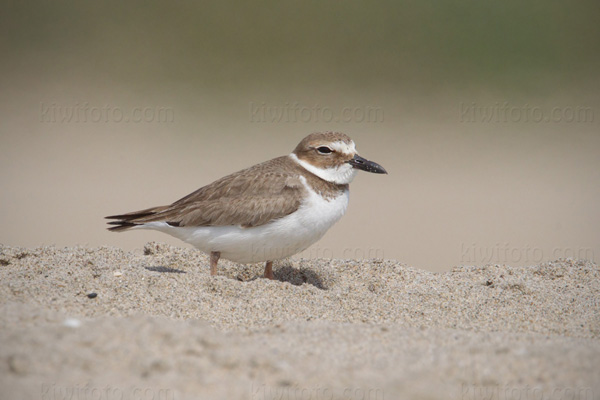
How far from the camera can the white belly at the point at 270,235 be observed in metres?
5.89

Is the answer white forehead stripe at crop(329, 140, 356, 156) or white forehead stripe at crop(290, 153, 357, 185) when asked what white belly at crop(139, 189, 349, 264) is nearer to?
white forehead stripe at crop(290, 153, 357, 185)

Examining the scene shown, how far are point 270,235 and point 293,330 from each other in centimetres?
179

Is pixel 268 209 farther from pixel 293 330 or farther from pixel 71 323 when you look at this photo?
pixel 71 323

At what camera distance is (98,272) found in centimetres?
550

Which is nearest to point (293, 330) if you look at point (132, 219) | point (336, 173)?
point (336, 173)

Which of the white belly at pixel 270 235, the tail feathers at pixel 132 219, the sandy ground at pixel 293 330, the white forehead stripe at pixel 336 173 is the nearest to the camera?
the sandy ground at pixel 293 330

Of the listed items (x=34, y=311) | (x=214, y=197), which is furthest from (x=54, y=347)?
(x=214, y=197)

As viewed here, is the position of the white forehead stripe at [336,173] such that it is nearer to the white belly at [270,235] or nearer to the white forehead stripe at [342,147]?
the white forehead stripe at [342,147]

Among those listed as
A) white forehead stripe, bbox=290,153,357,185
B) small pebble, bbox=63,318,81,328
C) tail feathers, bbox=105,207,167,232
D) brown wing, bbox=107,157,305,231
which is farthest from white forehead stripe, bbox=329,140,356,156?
small pebble, bbox=63,318,81,328

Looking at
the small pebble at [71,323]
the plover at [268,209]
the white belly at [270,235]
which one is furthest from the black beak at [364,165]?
the small pebble at [71,323]

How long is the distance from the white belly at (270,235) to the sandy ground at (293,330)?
0.40 m

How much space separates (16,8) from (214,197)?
45.4 feet

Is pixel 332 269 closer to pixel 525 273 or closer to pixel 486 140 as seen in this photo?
pixel 525 273

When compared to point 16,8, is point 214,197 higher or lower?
lower
